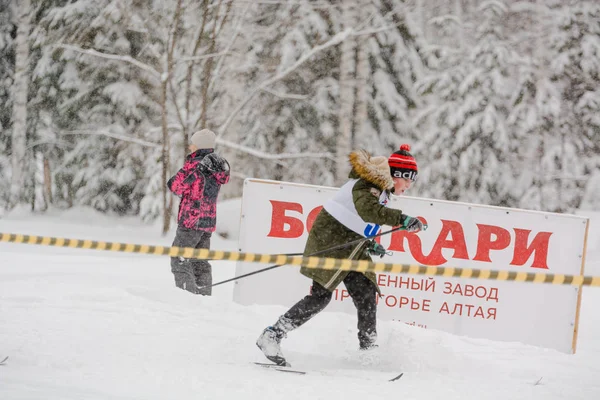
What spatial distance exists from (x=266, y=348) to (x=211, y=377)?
1.78ft

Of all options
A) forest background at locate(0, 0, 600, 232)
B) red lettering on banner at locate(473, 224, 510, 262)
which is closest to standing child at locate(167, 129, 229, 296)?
red lettering on banner at locate(473, 224, 510, 262)

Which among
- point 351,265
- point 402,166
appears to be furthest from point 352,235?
point 402,166

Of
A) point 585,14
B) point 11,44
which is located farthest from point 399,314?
point 11,44

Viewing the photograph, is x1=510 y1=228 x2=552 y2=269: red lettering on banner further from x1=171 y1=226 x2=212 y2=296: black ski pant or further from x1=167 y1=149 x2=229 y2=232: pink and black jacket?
x1=171 y1=226 x2=212 y2=296: black ski pant

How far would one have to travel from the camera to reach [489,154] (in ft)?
57.9

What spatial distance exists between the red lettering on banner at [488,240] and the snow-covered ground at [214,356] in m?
0.85

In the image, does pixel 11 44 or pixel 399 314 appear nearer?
pixel 399 314

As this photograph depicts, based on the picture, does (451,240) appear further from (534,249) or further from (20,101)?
(20,101)

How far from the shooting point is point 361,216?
14.4 feet

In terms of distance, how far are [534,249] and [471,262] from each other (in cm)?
62

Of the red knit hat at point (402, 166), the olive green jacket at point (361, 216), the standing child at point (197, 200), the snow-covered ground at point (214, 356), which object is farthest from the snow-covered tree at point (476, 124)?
the olive green jacket at point (361, 216)

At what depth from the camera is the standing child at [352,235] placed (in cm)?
436

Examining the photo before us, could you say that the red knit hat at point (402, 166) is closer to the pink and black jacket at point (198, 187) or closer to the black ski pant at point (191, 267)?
the pink and black jacket at point (198, 187)

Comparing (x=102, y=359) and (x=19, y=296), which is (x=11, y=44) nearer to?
(x=19, y=296)
